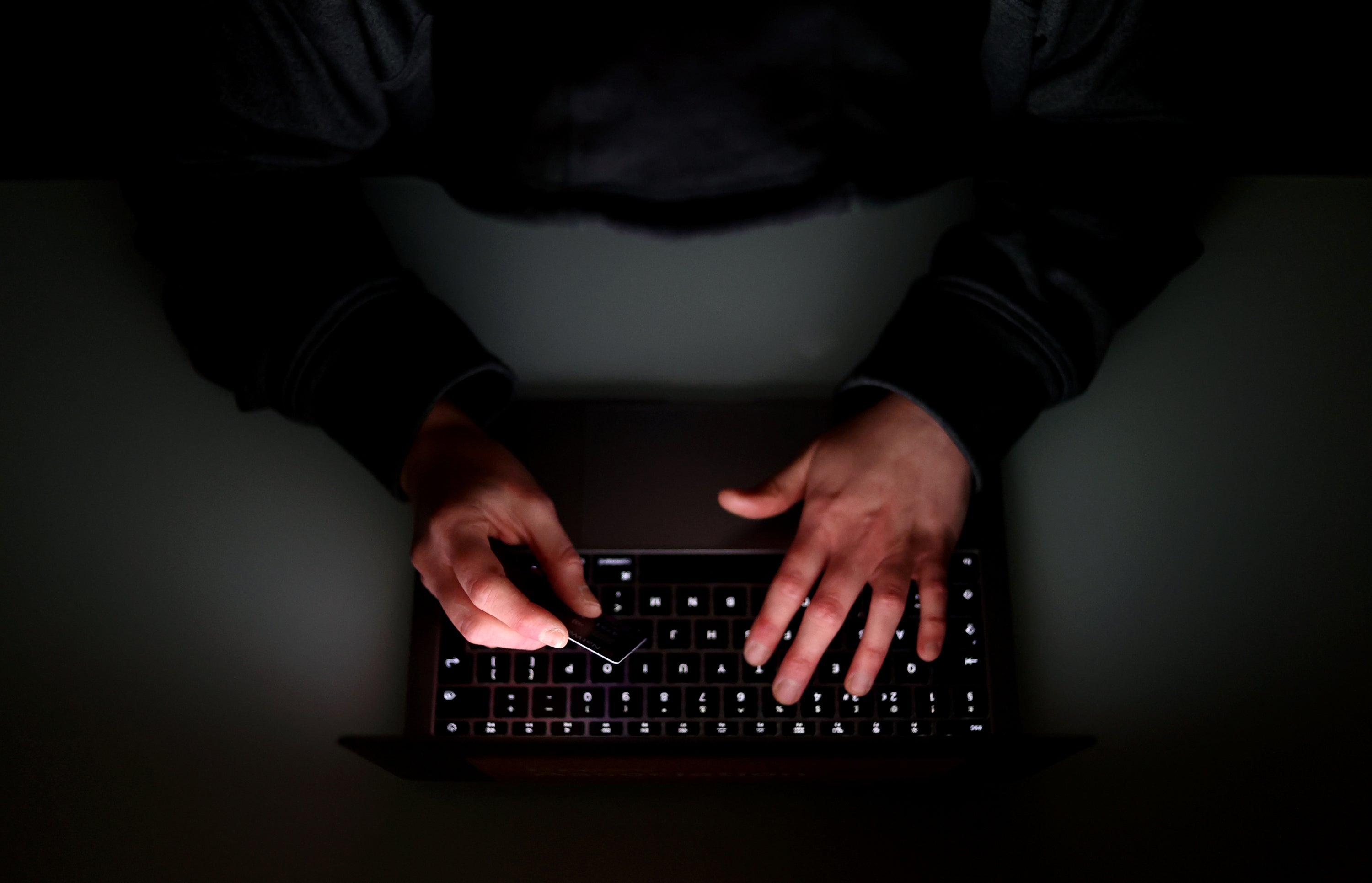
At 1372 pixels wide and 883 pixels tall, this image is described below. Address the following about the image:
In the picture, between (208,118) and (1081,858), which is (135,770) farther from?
(1081,858)

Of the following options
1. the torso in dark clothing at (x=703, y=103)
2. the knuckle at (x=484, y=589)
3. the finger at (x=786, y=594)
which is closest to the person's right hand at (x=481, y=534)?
the knuckle at (x=484, y=589)

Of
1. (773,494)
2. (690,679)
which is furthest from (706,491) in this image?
(690,679)

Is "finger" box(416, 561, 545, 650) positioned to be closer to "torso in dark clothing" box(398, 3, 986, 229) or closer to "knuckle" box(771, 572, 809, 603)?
"knuckle" box(771, 572, 809, 603)

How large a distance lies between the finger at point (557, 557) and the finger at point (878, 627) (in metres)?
0.22

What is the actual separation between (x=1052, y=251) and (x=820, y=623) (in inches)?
16.6

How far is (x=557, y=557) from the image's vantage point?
668mm

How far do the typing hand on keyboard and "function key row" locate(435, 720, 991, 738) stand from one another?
3 centimetres

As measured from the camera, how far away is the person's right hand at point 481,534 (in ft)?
2.04

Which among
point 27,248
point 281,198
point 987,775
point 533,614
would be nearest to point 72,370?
point 27,248

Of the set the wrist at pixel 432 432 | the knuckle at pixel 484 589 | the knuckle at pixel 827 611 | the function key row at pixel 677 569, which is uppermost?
the wrist at pixel 432 432

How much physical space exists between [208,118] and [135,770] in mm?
571

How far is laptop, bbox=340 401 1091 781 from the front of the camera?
2.01 feet

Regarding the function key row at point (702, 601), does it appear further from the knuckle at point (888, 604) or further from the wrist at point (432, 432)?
the wrist at point (432, 432)

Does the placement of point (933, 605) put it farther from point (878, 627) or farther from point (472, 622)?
point (472, 622)
